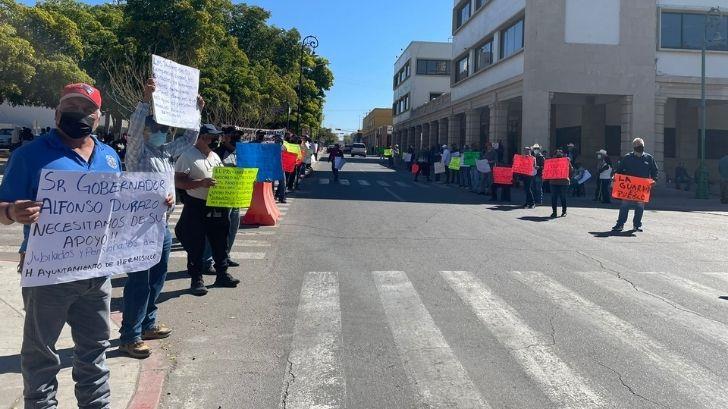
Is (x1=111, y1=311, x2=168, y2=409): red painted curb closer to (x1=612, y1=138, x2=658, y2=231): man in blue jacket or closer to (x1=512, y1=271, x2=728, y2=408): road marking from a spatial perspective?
(x1=512, y1=271, x2=728, y2=408): road marking

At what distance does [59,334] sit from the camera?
343 centimetres

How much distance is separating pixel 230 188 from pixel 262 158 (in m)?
6.21

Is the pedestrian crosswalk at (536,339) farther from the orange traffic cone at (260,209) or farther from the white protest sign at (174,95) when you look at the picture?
the orange traffic cone at (260,209)

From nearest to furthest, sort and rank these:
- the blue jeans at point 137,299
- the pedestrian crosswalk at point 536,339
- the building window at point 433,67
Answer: the pedestrian crosswalk at point 536,339
the blue jeans at point 137,299
the building window at point 433,67

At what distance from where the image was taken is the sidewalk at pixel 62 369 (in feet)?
13.6

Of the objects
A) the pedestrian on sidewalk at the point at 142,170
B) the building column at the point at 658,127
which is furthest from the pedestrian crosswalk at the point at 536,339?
the building column at the point at 658,127

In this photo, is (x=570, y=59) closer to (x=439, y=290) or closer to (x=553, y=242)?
(x=553, y=242)

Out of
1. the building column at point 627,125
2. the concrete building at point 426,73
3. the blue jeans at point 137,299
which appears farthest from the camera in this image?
the concrete building at point 426,73

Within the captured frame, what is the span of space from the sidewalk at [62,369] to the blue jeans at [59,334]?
61 centimetres

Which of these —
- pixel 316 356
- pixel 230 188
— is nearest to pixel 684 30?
pixel 230 188

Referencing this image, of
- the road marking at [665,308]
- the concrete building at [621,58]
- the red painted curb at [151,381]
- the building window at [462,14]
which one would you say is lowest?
the red painted curb at [151,381]

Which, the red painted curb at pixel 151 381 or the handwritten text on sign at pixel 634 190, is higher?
the handwritten text on sign at pixel 634 190

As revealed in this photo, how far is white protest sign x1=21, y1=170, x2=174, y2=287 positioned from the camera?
10.9 ft

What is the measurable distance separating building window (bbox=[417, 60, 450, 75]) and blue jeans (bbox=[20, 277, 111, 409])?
70.3 meters
